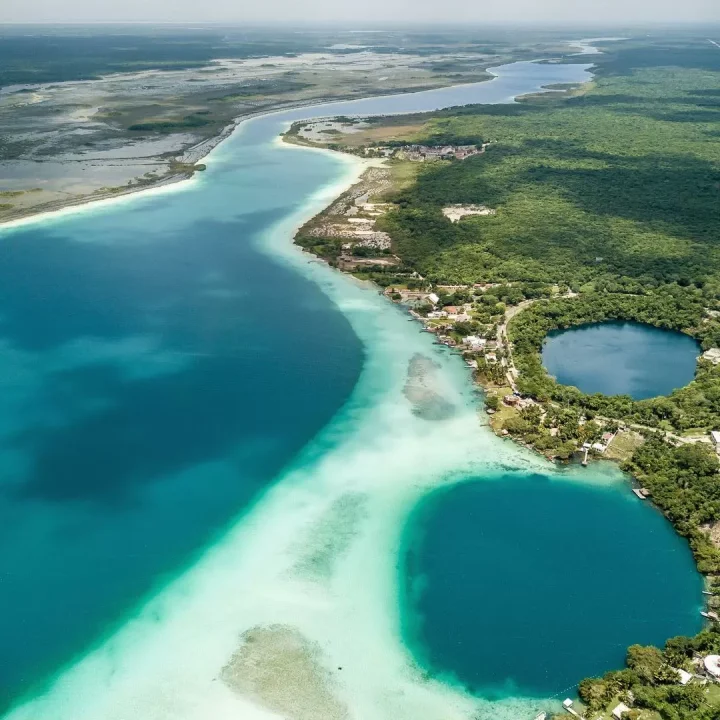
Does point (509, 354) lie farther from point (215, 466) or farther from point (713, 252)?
point (713, 252)

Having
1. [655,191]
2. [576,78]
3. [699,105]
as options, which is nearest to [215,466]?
[655,191]

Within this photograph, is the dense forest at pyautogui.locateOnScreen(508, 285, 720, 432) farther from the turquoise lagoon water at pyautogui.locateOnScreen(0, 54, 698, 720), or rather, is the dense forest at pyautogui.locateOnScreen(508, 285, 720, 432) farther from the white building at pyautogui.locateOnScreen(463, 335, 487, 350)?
the turquoise lagoon water at pyautogui.locateOnScreen(0, 54, 698, 720)

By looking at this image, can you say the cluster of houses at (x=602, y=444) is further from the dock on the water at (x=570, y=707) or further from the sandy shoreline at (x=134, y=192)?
the sandy shoreline at (x=134, y=192)

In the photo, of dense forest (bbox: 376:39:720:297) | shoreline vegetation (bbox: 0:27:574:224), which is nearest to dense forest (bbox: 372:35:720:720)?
dense forest (bbox: 376:39:720:297)

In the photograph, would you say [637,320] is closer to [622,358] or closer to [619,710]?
[622,358]

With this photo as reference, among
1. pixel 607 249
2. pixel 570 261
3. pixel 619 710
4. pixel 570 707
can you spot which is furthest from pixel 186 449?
pixel 607 249
